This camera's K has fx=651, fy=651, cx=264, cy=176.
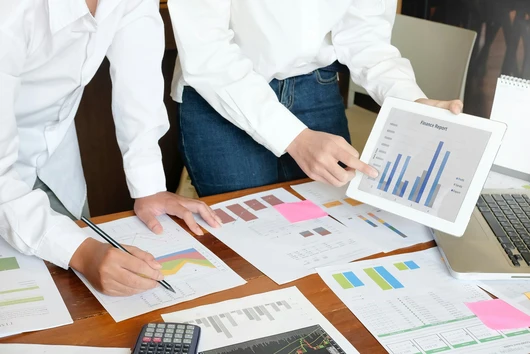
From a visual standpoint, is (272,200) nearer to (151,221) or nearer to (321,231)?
(321,231)

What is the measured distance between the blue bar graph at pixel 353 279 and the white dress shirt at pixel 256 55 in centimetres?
39

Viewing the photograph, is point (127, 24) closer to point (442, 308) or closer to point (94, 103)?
point (442, 308)

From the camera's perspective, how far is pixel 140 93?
4.46ft

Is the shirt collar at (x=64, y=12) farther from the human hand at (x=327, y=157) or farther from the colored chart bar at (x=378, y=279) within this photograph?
the colored chart bar at (x=378, y=279)

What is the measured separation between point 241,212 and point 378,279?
0.34 m

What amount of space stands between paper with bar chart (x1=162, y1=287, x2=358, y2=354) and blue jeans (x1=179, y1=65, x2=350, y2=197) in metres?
0.56

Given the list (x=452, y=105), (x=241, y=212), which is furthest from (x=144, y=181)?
(x=452, y=105)

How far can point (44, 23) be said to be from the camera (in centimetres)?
112

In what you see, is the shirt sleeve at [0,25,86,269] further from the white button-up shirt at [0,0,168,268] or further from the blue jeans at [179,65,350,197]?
the blue jeans at [179,65,350,197]

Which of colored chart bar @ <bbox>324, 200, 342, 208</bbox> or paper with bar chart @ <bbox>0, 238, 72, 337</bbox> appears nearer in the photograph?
paper with bar chart @ <bbox>0, 238, 72, 337</bbox>

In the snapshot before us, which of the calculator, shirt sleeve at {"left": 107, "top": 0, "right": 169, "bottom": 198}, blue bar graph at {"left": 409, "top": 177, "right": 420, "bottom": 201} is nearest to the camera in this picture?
the calculator

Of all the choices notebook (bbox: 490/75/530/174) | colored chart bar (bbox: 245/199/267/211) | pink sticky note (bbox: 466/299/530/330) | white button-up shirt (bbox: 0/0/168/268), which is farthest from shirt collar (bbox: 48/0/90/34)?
notebook (bbox: 490/75/530/174)

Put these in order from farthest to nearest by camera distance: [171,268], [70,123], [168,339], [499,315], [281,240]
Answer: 1. [70,123]
2. [281,240]
3. [171,268]
4. [499,315]
5. [168,339]

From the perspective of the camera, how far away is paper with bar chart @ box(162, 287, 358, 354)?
0.91 m
